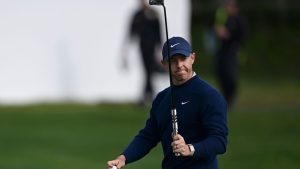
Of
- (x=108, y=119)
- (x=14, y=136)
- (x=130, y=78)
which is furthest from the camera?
(x=130, y=78)

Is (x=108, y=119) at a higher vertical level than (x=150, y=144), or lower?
lower

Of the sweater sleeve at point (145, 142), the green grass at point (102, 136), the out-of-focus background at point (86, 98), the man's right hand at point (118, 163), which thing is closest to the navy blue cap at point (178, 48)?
the sweater sleeve at point (145, 142)

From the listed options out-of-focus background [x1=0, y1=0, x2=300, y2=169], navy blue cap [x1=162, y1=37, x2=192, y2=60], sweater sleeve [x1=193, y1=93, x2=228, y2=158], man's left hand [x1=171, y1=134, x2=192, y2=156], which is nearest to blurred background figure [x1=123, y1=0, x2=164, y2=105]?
out-of-focus background [x1=0, y1=0, x2=300, y2=169]

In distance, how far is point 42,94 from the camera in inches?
909

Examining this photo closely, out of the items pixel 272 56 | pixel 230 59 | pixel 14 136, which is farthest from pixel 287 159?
pixel 272 56

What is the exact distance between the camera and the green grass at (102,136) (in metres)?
15.5

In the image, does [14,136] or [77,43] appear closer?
[14,136]

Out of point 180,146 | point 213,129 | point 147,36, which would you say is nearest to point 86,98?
point 147,36

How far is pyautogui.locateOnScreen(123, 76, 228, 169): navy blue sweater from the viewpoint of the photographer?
8172 millimetres

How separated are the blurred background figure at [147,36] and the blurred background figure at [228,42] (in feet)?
3.73

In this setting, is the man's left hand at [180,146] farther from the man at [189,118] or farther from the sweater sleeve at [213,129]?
the sweater sleeve at [213,129]

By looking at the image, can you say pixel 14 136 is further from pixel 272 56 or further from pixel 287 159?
pixel 272 56

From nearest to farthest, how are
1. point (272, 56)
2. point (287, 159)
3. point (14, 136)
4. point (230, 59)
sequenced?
point (287, 159), point (14, 136), point (230, 59), point (272, 56)

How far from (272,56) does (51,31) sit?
21.9 metres
